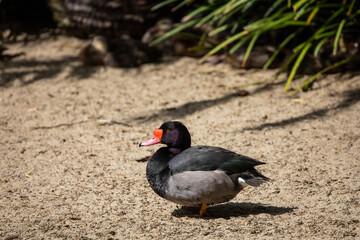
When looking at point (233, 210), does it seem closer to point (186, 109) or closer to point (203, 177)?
point (203, 177)

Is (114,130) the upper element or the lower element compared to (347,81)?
lower

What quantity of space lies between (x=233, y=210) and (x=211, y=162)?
1.24 feet

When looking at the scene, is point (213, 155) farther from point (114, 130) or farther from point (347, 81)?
point (347, 81)

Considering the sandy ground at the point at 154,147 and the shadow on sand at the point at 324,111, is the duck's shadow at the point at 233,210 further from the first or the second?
the shadow on sand at the point at 324,111

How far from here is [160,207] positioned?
2.68 meters

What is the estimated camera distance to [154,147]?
11.9ft

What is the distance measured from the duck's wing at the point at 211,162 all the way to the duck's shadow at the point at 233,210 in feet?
0.92

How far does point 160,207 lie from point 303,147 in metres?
1.33

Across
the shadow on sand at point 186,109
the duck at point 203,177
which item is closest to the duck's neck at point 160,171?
the duck at point 203,177

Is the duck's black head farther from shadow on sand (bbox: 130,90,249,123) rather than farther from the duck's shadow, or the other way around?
shadow on sand (bbox: 130,90,249,123)

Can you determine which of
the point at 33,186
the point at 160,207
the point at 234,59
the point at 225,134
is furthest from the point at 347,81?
the point at 33,186

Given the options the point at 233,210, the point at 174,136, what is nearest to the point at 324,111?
the point at 233,210

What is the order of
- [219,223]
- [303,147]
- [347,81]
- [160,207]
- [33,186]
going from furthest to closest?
[347,81], [303,147], [33,186], [160,207], [219,223]

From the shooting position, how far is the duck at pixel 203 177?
7.77 feet
